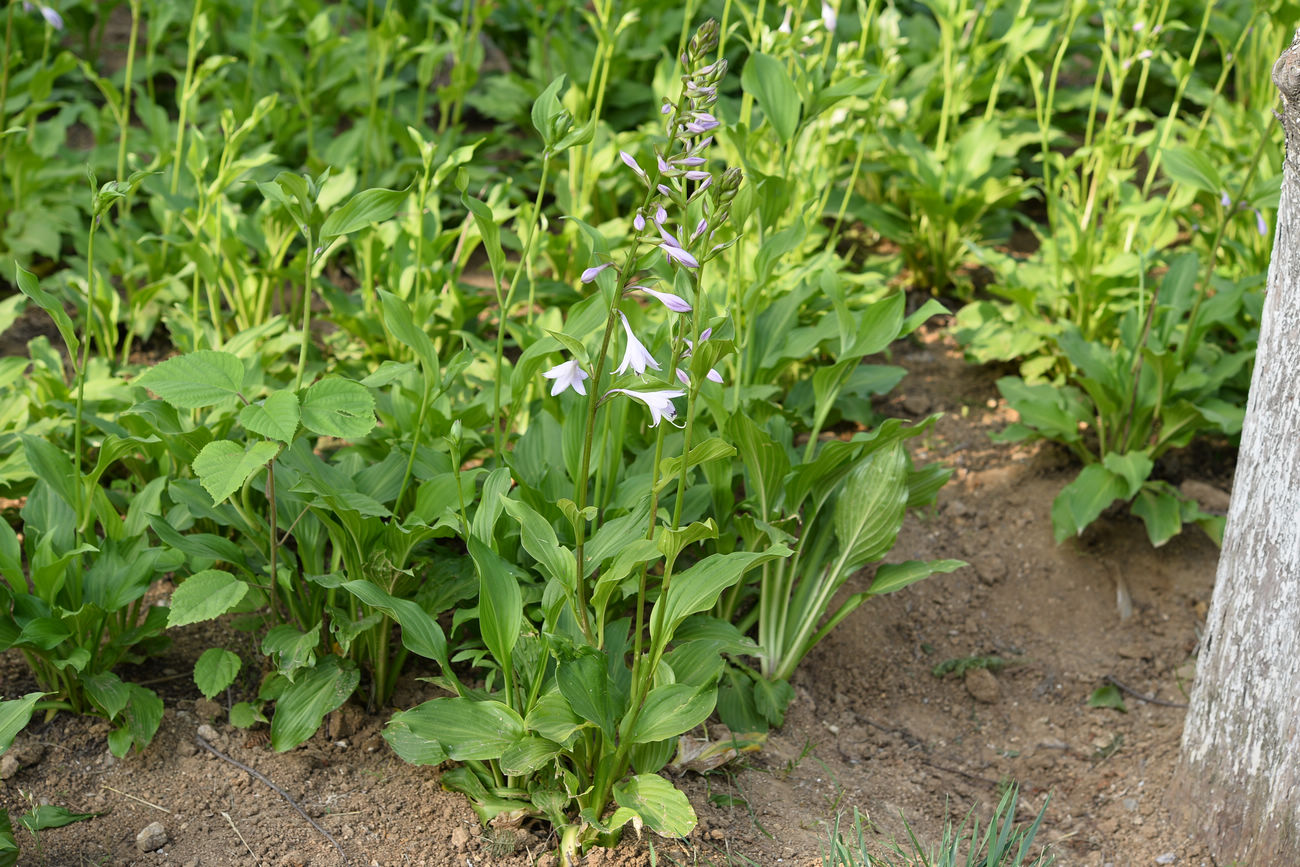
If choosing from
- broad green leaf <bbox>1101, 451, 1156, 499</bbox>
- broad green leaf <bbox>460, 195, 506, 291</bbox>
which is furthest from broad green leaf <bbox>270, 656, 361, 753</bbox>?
broad green leaf <bbox>1101, 451, 1156, 499</bbox>

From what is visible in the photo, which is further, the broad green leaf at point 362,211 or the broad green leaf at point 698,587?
the broad green leaf at point 362,211

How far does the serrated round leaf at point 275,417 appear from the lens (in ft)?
6.39

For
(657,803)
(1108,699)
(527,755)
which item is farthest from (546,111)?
(1108,699)

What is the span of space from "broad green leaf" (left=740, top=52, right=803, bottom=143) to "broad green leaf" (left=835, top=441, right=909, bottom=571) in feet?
3.24

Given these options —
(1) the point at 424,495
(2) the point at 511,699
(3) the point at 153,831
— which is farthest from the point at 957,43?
(3) the point at 153,831

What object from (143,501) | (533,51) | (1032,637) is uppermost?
(533,51)

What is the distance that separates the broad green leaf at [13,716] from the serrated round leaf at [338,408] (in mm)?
708

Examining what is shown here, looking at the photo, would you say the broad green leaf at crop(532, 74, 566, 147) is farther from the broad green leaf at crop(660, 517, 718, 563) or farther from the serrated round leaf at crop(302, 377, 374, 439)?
the broad green leaf at crop(660, 517, 718, 563)

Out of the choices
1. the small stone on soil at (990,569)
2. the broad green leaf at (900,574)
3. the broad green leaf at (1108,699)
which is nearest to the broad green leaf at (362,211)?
the broad green leaf at (900,574)

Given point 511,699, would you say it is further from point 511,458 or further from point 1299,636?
point 1299,636

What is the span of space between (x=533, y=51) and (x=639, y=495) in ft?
10.7

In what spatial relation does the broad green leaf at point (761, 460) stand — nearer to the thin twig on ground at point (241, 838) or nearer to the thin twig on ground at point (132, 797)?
the thin twig on ground at point (241, 838)

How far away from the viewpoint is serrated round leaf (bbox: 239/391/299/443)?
195 cm

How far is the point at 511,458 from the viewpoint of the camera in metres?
2.69
